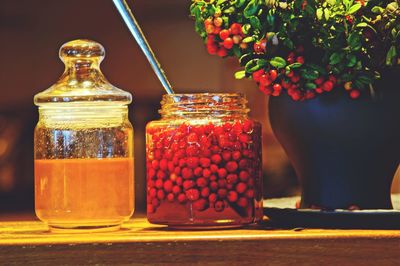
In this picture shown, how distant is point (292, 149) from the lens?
1.12 metres

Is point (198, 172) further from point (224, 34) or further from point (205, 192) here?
point (224, 34)

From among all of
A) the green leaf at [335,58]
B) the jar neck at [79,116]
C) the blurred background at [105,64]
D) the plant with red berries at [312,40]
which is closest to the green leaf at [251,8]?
the plant with red berries at [312,40]

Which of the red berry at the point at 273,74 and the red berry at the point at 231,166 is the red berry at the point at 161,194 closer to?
the red berry at the point at 231,166

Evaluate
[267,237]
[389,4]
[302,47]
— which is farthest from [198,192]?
[389,4]

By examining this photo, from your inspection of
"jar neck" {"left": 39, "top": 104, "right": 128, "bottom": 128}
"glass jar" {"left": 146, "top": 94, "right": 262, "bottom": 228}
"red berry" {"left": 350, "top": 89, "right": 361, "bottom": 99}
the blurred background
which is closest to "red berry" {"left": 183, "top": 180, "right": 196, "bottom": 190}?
"glass jar" {"left": 146, "top": 94, "right": 262, "bottom": 228}

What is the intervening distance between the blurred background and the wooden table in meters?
0.83

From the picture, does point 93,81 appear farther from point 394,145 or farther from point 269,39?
point 394,145

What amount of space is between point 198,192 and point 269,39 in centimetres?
20

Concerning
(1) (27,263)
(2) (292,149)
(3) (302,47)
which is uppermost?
(3) (302,47)

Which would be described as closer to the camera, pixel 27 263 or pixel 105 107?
pixel 27 263

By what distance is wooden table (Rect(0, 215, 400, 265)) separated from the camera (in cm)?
95

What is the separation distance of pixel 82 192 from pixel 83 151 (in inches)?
2.0

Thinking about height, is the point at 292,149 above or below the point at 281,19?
below

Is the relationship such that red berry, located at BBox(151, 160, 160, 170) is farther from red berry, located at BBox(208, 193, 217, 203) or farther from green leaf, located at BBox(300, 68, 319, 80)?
green leaf, located at BBox(300, 68, 319, 80)
